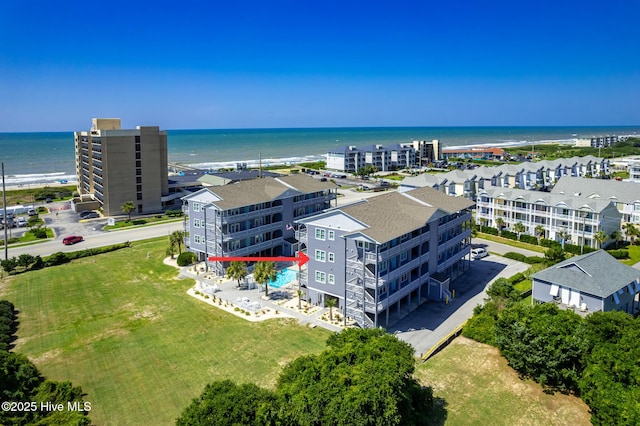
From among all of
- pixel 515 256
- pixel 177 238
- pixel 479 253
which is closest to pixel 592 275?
pixel 515 256

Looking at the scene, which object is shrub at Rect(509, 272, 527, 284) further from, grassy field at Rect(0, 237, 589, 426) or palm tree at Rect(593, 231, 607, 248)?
grassy field at Rect(0, 237, 589, 426)

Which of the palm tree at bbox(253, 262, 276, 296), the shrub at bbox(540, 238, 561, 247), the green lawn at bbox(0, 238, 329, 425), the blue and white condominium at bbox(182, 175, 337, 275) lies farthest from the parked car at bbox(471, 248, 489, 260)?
A: the green lawn at bbox(0, 238, 329, 425)

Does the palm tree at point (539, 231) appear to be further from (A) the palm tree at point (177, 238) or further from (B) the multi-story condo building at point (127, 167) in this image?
(B) the multi-story condo building at point (127, 167)

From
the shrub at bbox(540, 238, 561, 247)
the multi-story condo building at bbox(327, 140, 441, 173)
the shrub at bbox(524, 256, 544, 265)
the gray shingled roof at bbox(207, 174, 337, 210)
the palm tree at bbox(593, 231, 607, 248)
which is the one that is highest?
the multi-story condo building at bbox(327, 140, 441, 173)

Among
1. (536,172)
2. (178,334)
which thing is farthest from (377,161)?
(178,334)

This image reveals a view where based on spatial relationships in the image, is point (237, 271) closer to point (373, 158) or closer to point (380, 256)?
point (380, 256)

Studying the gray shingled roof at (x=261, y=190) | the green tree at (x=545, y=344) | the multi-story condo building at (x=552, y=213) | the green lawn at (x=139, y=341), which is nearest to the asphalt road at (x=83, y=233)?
the green lawn at (x=139, y=341)

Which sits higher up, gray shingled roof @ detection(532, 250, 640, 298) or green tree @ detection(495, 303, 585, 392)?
gray shingled roof @ detection(532, 250, 640, 298)
